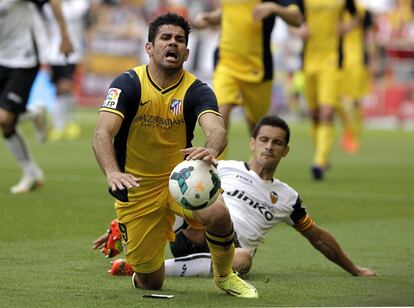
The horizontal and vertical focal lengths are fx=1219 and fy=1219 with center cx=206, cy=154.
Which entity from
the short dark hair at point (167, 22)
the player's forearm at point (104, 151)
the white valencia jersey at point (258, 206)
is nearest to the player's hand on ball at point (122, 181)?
the player's forearm at point (104, 151)

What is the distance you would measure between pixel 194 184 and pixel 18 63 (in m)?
6.94

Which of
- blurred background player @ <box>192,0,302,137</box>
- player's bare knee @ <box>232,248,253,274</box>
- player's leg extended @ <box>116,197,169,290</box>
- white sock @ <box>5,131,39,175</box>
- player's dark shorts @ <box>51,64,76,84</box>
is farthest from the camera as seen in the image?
player's dark shorts @ <box>51,64,76,84</box>

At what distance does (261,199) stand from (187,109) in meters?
1.37

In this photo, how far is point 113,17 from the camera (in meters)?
34.8

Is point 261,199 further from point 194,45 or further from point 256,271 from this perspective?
point 194,45

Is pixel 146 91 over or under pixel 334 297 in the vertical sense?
over

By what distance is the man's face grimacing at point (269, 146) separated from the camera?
8.49 meters

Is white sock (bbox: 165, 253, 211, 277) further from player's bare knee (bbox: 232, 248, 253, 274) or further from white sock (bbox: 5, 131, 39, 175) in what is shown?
white sock (bbox: 5, 131, 39, 175)

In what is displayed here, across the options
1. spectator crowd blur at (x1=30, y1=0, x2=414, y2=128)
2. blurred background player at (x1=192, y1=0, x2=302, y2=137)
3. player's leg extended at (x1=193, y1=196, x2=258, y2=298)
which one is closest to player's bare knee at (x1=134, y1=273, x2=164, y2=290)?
player's leg extended at (x1=193, y1=196, x2=258, y2=298)

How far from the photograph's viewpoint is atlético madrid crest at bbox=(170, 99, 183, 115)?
7383mm

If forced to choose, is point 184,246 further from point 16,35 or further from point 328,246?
point 16,35

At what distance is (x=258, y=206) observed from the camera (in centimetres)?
855

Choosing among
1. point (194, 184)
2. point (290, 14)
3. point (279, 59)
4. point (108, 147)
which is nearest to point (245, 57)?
point (290, 14)

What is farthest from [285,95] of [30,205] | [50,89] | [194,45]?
[30,205]
